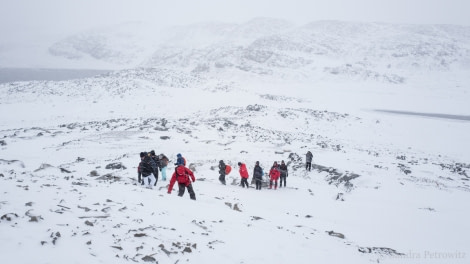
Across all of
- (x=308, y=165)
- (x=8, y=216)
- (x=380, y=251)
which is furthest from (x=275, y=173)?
(x=8, y=216)

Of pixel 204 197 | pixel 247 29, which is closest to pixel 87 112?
pixel 204 197

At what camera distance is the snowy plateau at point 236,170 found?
7305mm

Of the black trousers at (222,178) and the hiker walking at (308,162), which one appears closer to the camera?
the black trousers at (222,178)

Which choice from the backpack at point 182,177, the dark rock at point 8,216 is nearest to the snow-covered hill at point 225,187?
the dark rock at point 8,216

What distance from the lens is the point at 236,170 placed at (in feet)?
63.3

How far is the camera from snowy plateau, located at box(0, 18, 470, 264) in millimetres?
7305

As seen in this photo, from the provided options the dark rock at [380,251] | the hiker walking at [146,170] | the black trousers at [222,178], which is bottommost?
the black trousers at [222,178]

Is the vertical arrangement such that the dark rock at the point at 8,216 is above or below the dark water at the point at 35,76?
below

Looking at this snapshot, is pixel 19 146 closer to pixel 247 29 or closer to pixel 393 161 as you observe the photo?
pixel 393 161

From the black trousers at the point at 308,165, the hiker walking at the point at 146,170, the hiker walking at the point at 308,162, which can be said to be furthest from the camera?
the black trousers at the point at 308,165

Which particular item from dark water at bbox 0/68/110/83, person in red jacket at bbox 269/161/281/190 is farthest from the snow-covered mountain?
person in red jacket at bbox 269/161/281/190

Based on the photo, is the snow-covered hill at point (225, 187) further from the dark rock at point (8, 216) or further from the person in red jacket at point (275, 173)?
the person in red jacket at point (275, 173)

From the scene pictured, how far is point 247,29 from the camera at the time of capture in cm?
14212

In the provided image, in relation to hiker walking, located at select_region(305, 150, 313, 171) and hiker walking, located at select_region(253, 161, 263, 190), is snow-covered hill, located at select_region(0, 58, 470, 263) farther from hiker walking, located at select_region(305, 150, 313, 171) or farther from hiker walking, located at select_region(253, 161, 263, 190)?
hiker walking, located at select_region(253, 161, 263, 190)
